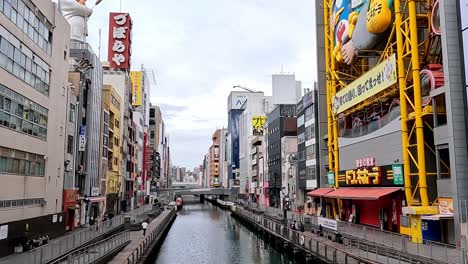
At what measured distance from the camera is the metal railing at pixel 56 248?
24064 millimetres

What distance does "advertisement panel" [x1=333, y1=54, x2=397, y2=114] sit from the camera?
38822 mm

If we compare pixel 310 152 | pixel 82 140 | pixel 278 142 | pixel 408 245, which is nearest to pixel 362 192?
pixel 408 245

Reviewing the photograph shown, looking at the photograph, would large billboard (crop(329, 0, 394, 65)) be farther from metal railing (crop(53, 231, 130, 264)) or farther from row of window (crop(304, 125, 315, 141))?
metal railing (crop(53, 231, 130, 264))

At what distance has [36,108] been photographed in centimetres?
3500

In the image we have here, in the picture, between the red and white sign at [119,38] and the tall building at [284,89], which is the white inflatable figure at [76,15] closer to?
the red and white sign at [119,38]

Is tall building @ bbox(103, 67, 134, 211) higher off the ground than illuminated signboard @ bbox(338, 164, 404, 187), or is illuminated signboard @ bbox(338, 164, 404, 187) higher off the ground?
tall building @ bbox(103, 67, 134, 211)

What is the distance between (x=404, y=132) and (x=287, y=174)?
48.9 metres

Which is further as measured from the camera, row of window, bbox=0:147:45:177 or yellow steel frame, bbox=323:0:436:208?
yellow steel frame, bbox=323:0:436:208

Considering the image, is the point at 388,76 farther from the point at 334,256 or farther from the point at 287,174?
the point at 287,174

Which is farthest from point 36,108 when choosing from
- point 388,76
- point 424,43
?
point 424,43

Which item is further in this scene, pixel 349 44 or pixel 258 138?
pixel 258 138

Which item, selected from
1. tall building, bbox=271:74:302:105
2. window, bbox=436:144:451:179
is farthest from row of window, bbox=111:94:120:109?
window, bbox=436:144:451:179

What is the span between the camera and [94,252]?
2759 cm

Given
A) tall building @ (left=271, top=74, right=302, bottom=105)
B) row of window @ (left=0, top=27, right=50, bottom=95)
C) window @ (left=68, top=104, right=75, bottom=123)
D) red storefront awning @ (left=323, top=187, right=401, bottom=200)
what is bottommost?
red storefront awning @ (left=323, top=187, right=401, bottom=200)
